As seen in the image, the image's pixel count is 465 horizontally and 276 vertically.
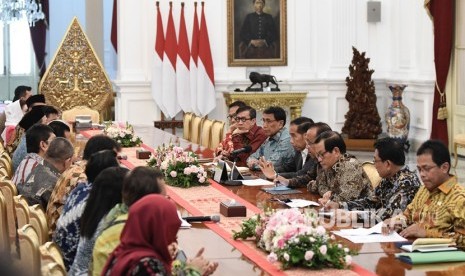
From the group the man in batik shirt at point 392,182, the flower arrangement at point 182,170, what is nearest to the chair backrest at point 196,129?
the flower arrangement at point 182,170

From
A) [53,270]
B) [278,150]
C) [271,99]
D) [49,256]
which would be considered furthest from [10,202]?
[271,99]

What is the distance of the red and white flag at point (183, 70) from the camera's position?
1404cm

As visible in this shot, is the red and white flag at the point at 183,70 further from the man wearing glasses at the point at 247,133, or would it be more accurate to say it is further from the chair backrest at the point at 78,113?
the man wearing glasses at the point at 247,133

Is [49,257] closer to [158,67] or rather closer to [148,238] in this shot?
[148,238]

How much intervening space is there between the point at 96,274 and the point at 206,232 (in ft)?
3.86

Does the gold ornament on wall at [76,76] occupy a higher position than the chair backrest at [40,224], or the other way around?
the gold ornament on wall at [76,76]

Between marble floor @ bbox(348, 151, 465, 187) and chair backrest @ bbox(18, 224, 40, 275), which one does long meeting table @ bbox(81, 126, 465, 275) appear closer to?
chair backrest @ bbox(18, 224, 40, 275)

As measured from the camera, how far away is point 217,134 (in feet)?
32.9

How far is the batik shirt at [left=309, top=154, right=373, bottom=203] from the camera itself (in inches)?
217

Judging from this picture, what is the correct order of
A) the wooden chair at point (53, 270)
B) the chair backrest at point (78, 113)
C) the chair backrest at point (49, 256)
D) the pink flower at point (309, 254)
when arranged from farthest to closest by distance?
the chair backrest at point (78, 113), the pink flower at point (309, 254), the chair backrest at point (49, 256), the wooden chair at point (53, 270)

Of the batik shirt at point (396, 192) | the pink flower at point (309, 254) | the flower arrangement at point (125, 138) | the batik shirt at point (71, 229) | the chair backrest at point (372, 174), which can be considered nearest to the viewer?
the pink flower at point (309, 254)

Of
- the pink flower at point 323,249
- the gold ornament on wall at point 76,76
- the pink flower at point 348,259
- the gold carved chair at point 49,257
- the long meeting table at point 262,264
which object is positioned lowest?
the long meeting table at point 262,264

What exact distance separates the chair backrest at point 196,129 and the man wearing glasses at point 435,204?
633 centimetres

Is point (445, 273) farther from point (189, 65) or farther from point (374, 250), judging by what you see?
point (189, 65)
